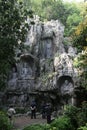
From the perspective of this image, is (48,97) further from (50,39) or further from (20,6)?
(20,6)

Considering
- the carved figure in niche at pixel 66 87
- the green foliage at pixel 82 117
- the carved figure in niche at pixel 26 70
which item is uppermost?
the carved figure in niche at pixel 26 70

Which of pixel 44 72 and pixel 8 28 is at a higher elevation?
pixel 8 28

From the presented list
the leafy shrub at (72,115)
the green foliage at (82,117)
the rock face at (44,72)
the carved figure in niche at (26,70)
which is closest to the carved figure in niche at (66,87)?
the rock face at (44,72)

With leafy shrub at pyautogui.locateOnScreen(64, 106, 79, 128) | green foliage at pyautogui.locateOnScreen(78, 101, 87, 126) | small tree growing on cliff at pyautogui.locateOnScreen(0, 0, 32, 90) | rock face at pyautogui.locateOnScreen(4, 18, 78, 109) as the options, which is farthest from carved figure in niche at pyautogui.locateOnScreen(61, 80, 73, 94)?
small tree growing on cliff at pyautogui.locateOnScreen(0, 0, 32, 90)

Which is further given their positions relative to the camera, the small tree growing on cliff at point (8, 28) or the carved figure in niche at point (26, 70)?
the carved figure in niche at point (26, 70)

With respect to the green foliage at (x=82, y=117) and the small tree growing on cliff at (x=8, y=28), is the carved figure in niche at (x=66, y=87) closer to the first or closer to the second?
the green foliage at (x=82, y=117)

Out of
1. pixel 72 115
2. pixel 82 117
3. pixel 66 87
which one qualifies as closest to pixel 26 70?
pixel 66 87

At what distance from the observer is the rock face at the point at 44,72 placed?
108 ft

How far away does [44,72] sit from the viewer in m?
35.1

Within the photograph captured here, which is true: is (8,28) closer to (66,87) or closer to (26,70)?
(66,87)

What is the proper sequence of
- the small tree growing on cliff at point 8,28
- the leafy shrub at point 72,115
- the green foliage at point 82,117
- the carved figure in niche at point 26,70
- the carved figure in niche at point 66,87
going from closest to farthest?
the green foliage at point 82,117 → the small tree growing on cliff at point 8,28 → the leafy shrub at point 72,115 → the carved figure in niche at point 66,87 → the carved figure in niche at point 26,70

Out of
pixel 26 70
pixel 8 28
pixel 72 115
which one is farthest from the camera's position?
pixel 26 70

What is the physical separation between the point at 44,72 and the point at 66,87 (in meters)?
3.43

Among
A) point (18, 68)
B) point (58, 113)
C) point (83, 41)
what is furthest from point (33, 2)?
point (83, 41)
